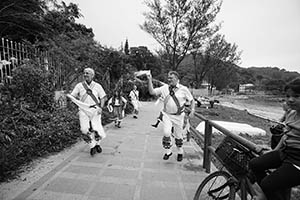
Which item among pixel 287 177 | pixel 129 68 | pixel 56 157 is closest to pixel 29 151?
pixel 56 157

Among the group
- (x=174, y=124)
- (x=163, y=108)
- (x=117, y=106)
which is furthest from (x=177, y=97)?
(x=117, y=106)

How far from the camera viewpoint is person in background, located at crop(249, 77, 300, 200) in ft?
4.54

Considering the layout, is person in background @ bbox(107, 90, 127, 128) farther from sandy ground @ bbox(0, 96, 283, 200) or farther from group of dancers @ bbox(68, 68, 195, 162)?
sandy ground @ bbox(0, 96, 283, 200)

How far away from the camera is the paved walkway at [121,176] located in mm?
2488

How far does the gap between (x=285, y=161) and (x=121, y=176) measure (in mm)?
2291

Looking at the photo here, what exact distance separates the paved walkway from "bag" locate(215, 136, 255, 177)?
0.94 m

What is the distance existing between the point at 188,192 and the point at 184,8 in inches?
530

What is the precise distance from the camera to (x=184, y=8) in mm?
13422

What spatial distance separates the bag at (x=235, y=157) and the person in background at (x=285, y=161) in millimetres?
130

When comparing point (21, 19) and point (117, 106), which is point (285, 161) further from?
point (21, 19)

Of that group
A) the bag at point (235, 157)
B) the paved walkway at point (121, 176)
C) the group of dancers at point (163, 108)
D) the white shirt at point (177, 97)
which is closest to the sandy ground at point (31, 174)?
the paved walkway at point (121, 176)

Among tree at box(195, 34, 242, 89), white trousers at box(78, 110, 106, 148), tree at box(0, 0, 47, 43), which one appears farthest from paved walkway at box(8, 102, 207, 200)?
tree at box(195, 34, 242, 89)

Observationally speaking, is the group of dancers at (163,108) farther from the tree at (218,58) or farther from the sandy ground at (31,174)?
the tree at (218,58)

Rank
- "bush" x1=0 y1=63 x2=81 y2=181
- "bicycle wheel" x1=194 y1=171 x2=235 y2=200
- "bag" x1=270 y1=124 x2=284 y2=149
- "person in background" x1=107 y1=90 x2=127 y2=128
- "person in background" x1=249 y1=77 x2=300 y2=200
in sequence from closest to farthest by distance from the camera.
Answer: "person in background" x1=249 y1=77 x2=300 y2=200
"bag" x1=270 y1=124 x2=284 y2=149
"bicycle wheel" x1=194 y1=171 x2=235 y2=200
"bush" x1=0 y1=63 x2=81 y2=181
"person in background" x1=107 y1=90 x2=127 y2=128
